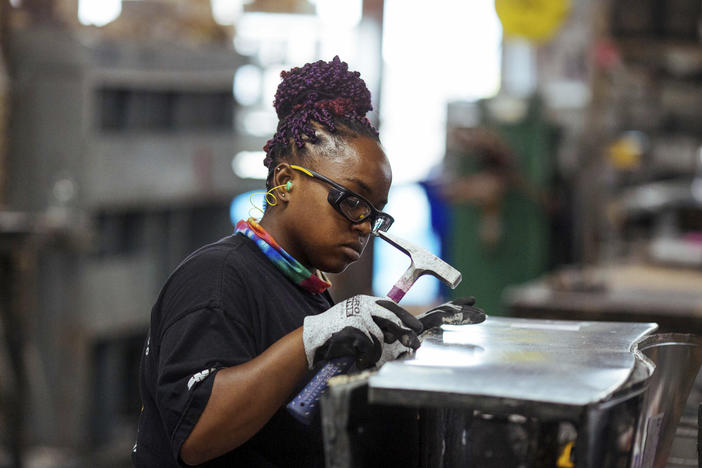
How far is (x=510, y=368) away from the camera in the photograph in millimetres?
1478

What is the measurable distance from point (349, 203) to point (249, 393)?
0.43 m

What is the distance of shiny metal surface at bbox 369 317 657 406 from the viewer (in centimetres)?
136

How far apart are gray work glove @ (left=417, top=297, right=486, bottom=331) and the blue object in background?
21.6 feet

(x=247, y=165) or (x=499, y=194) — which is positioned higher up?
(x=247, y=165)

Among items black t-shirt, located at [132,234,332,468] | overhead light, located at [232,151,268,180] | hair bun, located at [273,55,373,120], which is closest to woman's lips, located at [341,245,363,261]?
black t-shirt, located at [132,234,332,468]

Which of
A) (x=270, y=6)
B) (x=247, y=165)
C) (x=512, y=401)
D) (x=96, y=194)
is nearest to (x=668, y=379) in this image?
(x=512, y=401)

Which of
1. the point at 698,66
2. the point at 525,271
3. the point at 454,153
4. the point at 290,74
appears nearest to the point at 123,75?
the point at 454,153

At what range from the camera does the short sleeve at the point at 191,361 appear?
5.08 feet

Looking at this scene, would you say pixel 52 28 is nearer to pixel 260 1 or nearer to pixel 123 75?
pixel 123 75

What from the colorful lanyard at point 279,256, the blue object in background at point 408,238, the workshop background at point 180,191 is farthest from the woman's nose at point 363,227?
the blue object in background at point 408,238

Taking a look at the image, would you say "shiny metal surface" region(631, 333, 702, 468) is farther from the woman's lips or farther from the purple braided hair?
the purple braided hair

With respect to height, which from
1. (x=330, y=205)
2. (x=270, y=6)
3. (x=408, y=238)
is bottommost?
(x=408, y=238)

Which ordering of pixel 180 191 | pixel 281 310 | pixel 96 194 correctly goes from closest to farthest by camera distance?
pixel 281 310, pixel 96 194, pixel 180 191

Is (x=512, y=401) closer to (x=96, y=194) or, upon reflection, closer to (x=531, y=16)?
(x=96, y=194)
